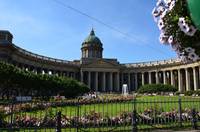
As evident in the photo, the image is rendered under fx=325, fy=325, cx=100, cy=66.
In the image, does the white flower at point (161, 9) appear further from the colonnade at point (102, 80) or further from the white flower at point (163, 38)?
the colonnade at point (102, 80)

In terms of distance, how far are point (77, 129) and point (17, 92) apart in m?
52.6

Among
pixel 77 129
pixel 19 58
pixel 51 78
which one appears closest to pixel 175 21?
pixel 77 129

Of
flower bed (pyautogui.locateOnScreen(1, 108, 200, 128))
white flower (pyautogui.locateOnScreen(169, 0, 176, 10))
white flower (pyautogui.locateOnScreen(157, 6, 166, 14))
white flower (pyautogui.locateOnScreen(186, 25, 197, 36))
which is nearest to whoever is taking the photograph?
white flower (pyautogui.locateOnScreen(186, 25, 197, 36))

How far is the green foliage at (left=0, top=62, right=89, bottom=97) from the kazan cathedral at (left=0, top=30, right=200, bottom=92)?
3416 centimetres

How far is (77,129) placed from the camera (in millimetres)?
18500

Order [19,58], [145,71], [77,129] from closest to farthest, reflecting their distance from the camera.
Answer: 1. [77,129]
2. [19,58]
3. [145,71]

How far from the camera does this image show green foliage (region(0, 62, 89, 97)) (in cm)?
5103

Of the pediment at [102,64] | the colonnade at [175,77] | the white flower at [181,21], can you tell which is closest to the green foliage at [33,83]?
the white flower at [181,21]

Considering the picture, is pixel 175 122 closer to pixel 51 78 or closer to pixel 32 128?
pixel 32 128

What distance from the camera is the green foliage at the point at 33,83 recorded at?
51031 millimetres

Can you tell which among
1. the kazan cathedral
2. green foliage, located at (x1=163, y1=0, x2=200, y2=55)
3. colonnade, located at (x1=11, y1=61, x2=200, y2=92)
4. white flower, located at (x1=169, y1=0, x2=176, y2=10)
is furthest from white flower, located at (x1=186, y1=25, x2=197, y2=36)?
colonnade, located at (x1=11, y1=61, x2=200, y2=92)

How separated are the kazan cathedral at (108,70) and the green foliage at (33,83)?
112ft

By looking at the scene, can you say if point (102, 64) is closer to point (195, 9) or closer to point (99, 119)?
point (99, 119)

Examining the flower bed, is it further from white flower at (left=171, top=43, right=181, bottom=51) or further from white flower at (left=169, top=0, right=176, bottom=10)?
white flower at (left=169, top=0, right=176, bottom=10)
